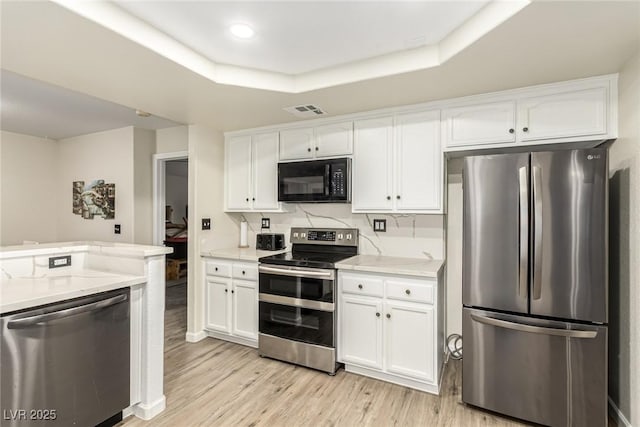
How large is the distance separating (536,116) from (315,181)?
70.7 inches

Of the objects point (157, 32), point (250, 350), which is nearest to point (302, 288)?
point (250, 350)

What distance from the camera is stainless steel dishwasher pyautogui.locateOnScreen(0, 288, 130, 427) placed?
1510mm

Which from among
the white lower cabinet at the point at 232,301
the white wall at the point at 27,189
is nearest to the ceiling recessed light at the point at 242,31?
the white lower cabinet at the point at 232,301

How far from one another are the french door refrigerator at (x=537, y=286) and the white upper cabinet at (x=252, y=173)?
1933 mm

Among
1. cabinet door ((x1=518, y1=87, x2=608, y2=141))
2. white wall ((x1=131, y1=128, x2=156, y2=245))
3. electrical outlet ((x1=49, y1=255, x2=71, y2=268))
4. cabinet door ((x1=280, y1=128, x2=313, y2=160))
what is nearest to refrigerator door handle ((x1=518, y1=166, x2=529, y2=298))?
cabinet door ((x1=518, y1=87, x2=608, y2=141))

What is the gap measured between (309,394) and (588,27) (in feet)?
9.09

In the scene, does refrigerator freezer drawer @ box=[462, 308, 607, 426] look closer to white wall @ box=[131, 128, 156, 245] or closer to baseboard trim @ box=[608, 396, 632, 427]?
baseboard trim @ box=[608, 396, 632, 427]

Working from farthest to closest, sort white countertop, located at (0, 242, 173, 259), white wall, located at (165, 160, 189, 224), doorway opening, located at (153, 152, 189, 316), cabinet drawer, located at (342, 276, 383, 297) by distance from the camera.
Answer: white wall, located at (165, 160, 189, 224) < doorway opening, located at (153, 152, 189, 316) < cabinet drawer, located at (342, 276, 383, 297) < white countertop, located at (0, 242, 173, 259)

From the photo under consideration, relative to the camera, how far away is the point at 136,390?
207 centimetres

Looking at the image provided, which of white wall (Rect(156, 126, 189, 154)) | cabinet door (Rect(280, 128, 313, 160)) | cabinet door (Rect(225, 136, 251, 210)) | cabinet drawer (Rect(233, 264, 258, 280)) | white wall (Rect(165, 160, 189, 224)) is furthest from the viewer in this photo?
white wall (Rect(165, 160, 189, 224))

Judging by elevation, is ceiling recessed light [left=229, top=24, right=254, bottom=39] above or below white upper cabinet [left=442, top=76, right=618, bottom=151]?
above

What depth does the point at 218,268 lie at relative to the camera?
10.7 feet

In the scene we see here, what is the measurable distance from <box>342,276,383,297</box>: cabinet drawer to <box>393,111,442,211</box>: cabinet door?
2.25 feet

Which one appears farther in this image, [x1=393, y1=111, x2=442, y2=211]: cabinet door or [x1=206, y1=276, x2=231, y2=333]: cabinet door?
[x1=206, y1=276, x2=231, y2=333]: cabinet door
